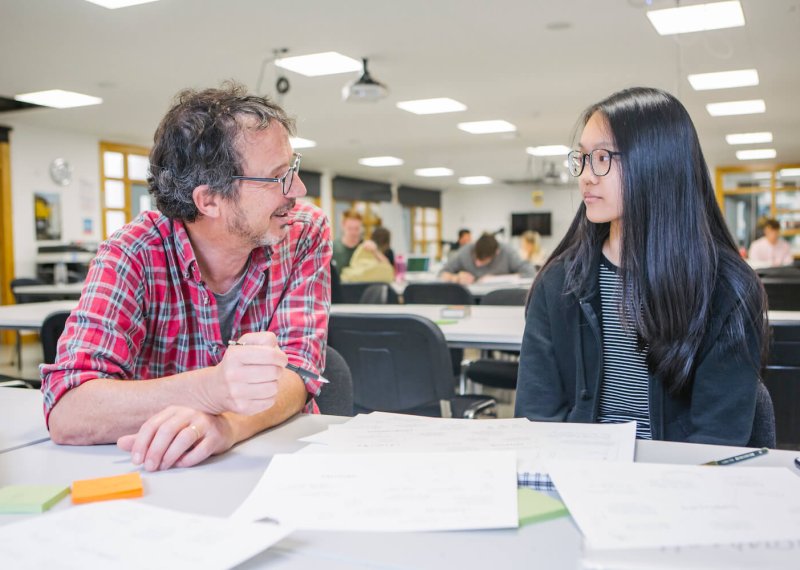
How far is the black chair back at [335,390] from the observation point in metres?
1.64

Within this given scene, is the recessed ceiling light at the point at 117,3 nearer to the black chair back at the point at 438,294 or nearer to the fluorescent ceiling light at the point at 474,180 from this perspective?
the black chair back at the point at 438,294

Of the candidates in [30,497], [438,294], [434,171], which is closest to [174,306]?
[30,497]

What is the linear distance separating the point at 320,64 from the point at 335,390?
537 cm

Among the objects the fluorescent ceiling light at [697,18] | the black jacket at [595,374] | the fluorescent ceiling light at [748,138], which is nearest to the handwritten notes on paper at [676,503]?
the black jacket at [595,374]

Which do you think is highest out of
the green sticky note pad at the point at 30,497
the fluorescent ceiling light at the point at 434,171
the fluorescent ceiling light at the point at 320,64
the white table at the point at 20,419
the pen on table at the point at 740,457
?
the fluorescent ceiling light at the point at 434,171

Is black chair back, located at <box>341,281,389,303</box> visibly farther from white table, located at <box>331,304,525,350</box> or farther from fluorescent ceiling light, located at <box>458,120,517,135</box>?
fluorescent ceiling light, located at <box>458,120,517,135</box>

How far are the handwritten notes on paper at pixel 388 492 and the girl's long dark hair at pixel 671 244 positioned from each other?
2.19 ft

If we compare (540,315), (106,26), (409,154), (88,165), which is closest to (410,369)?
(540,315)

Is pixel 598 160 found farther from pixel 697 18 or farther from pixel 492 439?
pixel 697 18

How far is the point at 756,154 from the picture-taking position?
13234 millimetres

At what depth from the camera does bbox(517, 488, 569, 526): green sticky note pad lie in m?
0.80

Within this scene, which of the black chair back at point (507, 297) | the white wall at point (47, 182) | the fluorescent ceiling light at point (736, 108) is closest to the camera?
the black chair back at point (507, 297)

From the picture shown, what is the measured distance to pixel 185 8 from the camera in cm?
493

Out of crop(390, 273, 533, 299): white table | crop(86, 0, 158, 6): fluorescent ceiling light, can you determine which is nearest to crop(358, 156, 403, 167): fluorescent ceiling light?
crop(390, 273, 533, 299): white table
